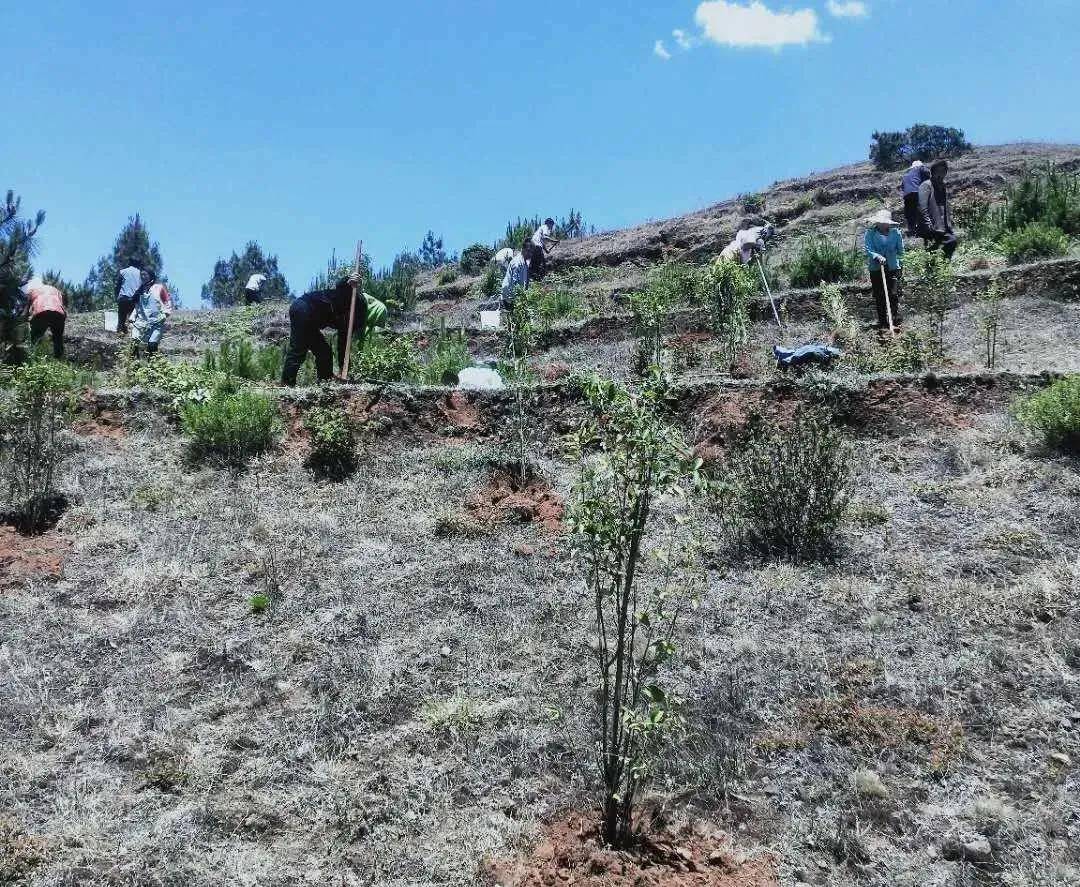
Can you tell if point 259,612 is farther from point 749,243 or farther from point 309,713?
point 749,243

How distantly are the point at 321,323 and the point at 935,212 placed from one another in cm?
831

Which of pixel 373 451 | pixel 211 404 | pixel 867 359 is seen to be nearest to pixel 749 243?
pixel 867 359

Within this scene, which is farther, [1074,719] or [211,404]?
[211,404]

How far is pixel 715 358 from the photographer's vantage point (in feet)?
30.1

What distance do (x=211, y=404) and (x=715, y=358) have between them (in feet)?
17.1

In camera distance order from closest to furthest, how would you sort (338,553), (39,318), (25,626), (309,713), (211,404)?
(309,713), (25,626), (338,553), (211,404), (39,318)

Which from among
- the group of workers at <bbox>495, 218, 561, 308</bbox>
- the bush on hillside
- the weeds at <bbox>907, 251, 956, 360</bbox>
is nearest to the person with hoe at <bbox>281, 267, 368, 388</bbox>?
the group of workers at <bbox>495, 218, 561, 308</bbox>

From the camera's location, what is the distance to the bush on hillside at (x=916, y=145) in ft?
78.7

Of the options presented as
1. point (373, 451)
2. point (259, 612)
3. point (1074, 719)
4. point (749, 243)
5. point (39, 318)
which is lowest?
point (1074, 719)

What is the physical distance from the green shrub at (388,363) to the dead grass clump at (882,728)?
547 centimetres

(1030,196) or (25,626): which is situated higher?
(1030,196)

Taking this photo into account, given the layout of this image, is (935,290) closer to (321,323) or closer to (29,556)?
(321,323)

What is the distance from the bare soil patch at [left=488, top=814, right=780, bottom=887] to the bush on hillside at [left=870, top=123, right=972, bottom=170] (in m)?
24.5

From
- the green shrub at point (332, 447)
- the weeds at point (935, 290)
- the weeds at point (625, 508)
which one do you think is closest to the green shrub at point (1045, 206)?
the weeds at point (935, 290)
